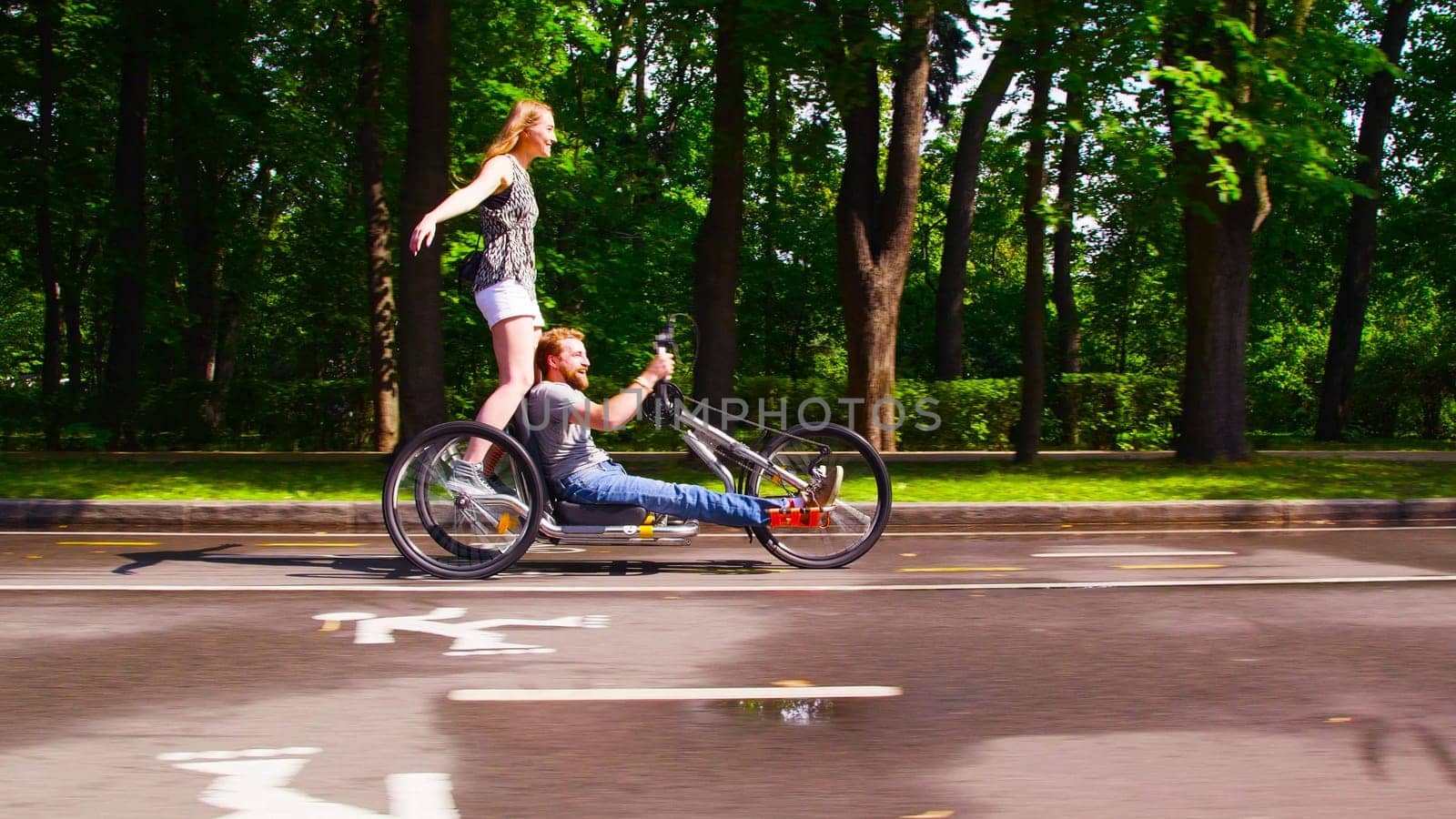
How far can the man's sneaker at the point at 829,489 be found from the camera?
740cm

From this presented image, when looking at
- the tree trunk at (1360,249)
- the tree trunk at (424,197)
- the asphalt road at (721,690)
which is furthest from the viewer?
the tree trunk at (1360,249)

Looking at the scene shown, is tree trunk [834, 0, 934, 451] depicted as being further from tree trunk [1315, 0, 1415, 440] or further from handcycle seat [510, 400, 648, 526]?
tree trunk [1315, 0, 1415, 440]

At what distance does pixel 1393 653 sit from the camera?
5.55 m

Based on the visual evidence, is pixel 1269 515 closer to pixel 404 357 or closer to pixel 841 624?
pixel 841 624

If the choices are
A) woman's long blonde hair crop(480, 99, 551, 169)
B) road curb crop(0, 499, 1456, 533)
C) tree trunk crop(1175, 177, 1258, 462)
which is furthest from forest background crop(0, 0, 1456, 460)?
road curb crop(0, 499, 1456, 533)

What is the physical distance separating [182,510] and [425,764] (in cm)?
731

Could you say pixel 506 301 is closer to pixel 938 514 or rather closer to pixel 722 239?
pixel 938 514

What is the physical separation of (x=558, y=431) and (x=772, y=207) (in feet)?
89.9

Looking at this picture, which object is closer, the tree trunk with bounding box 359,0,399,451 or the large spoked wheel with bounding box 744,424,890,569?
the large spoked wheel with bounding box 744,424,890,569

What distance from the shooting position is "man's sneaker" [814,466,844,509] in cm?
740

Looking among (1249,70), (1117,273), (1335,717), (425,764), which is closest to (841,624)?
(1335,717)

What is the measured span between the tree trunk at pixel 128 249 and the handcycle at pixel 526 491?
14.6 m

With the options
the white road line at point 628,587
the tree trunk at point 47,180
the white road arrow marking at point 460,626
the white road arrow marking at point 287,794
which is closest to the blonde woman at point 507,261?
the white road line at point 628,587

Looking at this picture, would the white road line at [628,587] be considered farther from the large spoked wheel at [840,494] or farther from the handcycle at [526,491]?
the large spoked wheel at [840,494]
